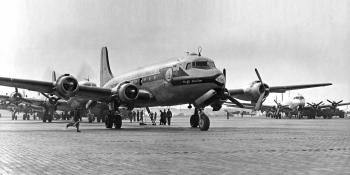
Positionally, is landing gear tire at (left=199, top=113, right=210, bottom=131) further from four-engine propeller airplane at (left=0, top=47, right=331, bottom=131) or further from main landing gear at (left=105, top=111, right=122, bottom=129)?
main landing gear at (left=105, top=111, right=122, bottom=129)

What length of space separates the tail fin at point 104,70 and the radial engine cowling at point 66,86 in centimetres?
1264

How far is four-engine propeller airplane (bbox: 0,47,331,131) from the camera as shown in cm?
2241

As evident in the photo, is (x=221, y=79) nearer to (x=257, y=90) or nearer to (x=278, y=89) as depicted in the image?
(x=257, y=90)

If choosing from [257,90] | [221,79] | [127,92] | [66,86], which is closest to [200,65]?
[221,79]

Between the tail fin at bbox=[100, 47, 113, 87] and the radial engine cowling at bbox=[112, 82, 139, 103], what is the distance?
38.8ft

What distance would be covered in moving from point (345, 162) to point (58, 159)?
662 centimetres

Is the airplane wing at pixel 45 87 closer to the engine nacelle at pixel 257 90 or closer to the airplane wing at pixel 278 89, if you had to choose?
the airplane wing at pixel 278 89

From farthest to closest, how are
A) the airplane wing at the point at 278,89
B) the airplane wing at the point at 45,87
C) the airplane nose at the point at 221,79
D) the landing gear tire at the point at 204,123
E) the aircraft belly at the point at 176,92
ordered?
the airplane wing at the point at 278,89 < the airplane wing at the point at 45,87 < the landing gear tire at the point at 204,123 < the aircraft belly at the point at 176,92 < the airplane nose at the point at 221,79

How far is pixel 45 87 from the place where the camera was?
78.3 ft

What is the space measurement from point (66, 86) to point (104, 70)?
13.9 metres

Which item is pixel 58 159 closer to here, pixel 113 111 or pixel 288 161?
pixel 288 161

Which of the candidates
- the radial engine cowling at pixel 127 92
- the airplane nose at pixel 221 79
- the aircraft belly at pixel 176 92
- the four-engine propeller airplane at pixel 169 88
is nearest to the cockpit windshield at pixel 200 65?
the four-engine propeller airplane at pixel 169 88

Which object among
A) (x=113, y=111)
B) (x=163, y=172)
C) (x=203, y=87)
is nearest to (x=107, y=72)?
(x=113, y=111)

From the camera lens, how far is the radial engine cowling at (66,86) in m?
23.2
